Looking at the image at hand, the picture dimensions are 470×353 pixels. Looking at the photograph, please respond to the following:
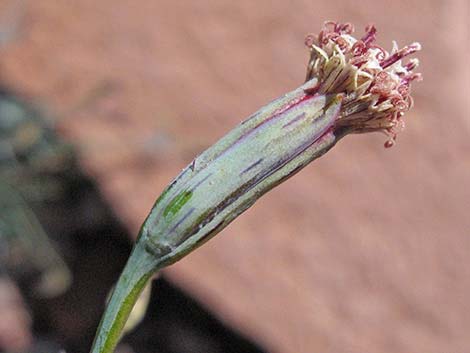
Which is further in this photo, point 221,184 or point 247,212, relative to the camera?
point 247,212

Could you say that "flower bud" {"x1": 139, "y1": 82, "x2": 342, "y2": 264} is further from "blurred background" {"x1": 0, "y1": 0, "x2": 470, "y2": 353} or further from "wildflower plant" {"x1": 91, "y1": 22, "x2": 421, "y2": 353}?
"blurred background" {"x1": 0, "y1": 0, "x2": 470, "y2": 353}

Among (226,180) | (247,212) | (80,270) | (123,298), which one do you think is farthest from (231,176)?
(80,270)

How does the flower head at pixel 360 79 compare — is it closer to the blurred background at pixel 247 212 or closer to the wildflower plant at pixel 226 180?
the wildflower plant at pixel 226 180

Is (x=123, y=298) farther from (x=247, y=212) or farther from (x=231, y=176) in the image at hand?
(x=247, y=212)

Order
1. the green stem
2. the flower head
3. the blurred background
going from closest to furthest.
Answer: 1. the green stem
2. the flower head
3. the blurred background

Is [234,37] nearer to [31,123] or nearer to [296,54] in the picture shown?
[296,54]

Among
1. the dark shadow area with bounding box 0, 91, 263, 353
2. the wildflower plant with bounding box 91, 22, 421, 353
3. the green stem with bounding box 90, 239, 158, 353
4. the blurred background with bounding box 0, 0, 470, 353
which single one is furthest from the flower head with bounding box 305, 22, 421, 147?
the dark shadow area with bounding box 0, 91, 263, 353
